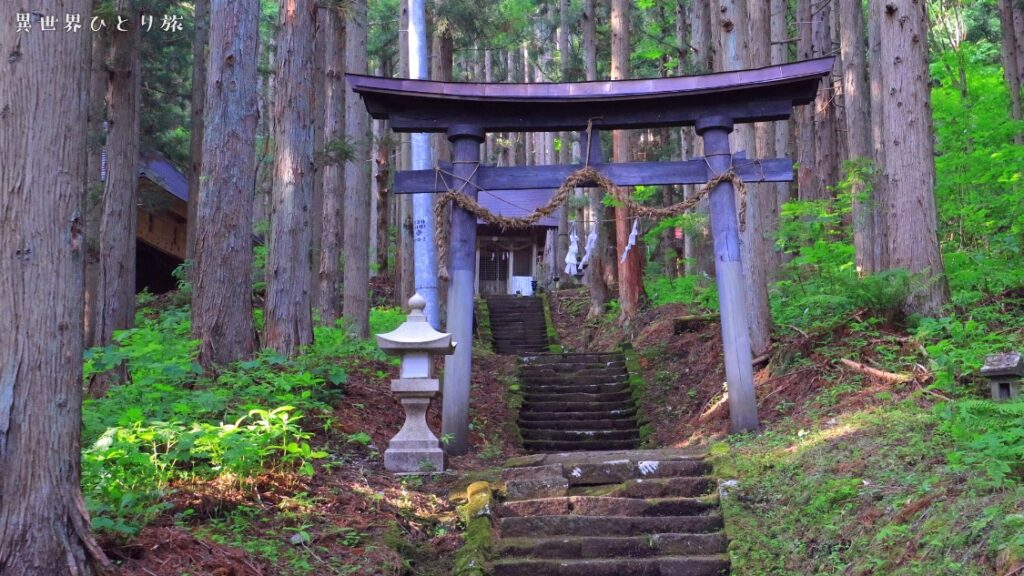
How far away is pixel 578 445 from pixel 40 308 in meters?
8.86

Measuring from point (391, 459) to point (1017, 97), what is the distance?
18828mm

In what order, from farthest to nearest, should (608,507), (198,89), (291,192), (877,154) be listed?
1. (198,89)
2. (877,154)
3. (291,192)
4. (608,507)

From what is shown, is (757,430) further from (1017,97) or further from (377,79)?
(1017,97)

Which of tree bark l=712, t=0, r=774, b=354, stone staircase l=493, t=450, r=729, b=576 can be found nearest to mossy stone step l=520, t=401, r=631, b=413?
tree bark l=712, t=0, r=774, b=354

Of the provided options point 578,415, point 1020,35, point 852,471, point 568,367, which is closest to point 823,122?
point 1020,35

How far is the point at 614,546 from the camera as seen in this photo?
685 cm

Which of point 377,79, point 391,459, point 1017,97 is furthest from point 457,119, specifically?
point 1017,97

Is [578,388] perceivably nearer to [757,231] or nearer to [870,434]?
[757,231]

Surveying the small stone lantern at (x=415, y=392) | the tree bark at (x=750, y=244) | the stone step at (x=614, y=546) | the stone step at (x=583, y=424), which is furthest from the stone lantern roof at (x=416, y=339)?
the tree bark at (x=750, y=244)

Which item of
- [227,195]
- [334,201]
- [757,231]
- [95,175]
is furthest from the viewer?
[95,175]

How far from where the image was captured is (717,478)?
7.84 meters

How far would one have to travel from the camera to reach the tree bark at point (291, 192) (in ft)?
36.2

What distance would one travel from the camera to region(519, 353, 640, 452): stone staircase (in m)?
12.4

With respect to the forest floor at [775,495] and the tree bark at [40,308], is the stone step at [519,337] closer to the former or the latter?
the forest floor at [775,495]
